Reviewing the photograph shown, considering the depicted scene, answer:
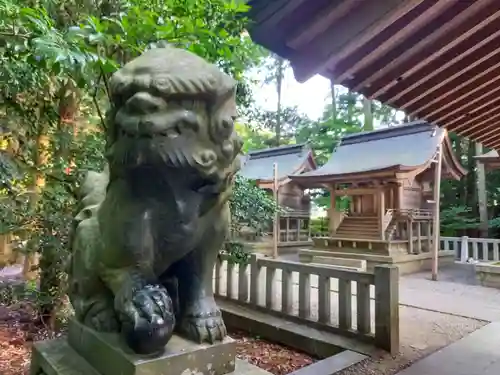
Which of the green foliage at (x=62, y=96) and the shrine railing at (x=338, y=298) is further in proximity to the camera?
the shrine railing at (x=338, y=298)

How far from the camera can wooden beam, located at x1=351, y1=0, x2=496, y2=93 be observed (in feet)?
5.42

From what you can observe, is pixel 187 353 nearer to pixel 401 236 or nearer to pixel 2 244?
pixel 2 244

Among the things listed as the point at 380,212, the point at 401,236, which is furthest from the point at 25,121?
the point at 401,236

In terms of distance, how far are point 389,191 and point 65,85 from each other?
8919mm

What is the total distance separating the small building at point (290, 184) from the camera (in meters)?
14.5

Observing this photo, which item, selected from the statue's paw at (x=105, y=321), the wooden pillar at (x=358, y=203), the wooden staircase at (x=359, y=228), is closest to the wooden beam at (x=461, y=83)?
the statue's paw at (x=105, y=321)

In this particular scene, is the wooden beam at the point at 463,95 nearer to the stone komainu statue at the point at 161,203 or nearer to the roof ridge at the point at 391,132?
the stone komainu statue at the point at 161,203

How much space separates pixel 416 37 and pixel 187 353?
5.34 ft

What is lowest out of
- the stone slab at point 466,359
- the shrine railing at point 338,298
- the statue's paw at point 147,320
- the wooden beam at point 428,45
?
the stone slab at point 466,359

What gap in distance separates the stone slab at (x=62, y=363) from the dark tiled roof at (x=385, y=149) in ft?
29.8

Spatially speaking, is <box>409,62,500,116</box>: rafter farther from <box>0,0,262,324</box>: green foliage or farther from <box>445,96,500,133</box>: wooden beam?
<box>0,0,262,324</box>: green foliage

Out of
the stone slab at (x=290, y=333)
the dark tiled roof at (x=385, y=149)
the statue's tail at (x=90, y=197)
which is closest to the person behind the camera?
the statue's tail at (x=90, y=197)

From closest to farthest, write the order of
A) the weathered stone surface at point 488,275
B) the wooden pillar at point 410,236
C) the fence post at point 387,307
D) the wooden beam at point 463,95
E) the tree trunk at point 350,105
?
1. the wooden beam at point 463,95
2. the fence post at point 387,307
3. the weathered stone surface at point 488,275
4. the wooden pillar at point 410,236
5. the tree trunk at point 350,105

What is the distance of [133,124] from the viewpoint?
3.34ft
